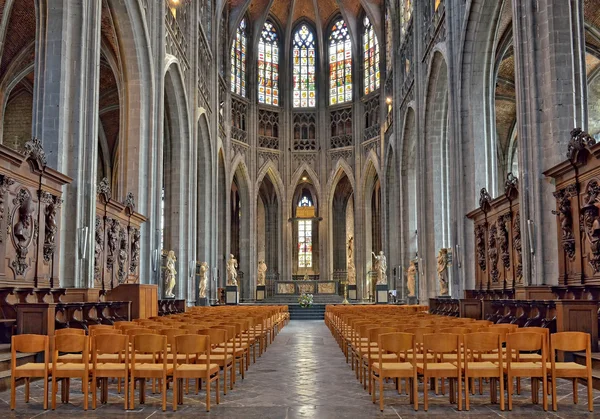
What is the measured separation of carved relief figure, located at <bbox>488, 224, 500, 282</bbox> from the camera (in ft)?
61.9

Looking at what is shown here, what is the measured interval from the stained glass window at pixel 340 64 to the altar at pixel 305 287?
43.9ft

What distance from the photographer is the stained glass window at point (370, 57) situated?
43188mm

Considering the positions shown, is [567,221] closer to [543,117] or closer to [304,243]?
[543,117]

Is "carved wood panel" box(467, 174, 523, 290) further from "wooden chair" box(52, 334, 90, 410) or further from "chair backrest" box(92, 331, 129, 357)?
"wooden chair" box(52, 334, 90, 410)

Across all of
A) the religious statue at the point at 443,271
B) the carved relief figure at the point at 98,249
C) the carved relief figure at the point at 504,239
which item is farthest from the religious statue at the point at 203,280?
the carved relief figure at the point at 504,239

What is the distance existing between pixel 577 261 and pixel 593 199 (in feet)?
4.88

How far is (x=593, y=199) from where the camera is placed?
39.8 feet

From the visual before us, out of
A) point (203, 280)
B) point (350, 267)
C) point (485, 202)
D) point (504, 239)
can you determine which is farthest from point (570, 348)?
point (350, 267)

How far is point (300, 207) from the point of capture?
153 feet

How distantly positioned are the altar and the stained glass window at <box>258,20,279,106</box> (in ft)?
43.7

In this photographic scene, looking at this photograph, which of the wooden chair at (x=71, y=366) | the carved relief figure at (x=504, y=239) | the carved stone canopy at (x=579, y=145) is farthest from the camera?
the carved relief figure at (x=504, y=239)

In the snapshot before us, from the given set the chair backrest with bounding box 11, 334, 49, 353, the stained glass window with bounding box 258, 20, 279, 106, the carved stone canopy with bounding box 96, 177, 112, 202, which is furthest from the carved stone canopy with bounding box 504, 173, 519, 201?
the stained glass window with bounding box 258, 20, 279, 106

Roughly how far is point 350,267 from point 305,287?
4832 millimetres

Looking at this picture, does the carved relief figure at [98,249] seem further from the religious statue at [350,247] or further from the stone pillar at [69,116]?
the religious statue at [350,247]
